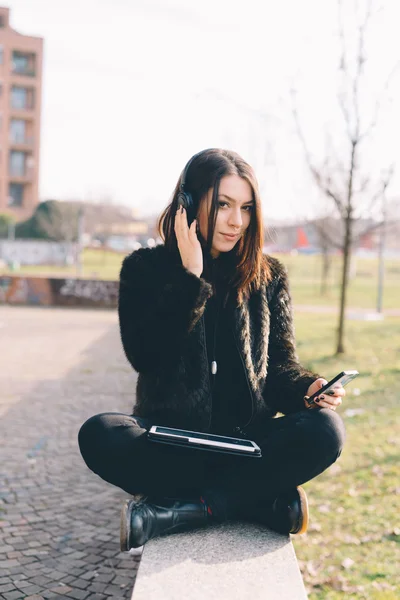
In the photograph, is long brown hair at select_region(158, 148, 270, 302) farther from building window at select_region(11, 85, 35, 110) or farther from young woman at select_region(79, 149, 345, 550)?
building window at select_region(11, 85, 35, 110)

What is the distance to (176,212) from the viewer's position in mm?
2992

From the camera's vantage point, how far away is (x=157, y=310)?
2.78 meters

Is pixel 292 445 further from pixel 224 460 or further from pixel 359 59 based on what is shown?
pixel 359 59

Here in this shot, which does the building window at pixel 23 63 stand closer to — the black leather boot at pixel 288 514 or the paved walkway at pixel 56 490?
the paved walkway at pixel 56 490

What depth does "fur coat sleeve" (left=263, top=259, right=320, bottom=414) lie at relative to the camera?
9.80 ft

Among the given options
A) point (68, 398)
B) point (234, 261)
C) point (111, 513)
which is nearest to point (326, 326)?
point (68, 398)

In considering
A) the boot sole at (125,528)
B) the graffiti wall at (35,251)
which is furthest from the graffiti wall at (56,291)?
the graffiti wall at (35,251)

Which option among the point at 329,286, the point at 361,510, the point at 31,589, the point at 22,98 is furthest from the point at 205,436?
the point at 22,98

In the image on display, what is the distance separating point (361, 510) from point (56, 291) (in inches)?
772

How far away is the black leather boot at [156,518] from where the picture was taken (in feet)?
8.10

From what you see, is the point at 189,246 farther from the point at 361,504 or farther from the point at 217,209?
the point at 361,504

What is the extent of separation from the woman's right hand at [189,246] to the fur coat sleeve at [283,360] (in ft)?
1.64

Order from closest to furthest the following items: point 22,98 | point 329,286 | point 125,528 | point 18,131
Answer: point 125,528, point 329,286, point 18,131, point 22,98

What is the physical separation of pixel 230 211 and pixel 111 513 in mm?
2409
